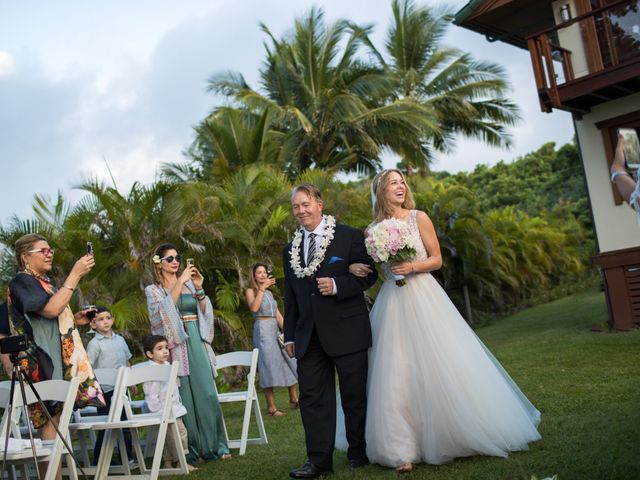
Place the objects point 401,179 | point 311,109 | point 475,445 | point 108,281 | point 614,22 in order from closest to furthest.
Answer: point 475,445 < point 401,179 < point 108,281 < point 614,22 < point 311,109

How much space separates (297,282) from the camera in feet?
19.7

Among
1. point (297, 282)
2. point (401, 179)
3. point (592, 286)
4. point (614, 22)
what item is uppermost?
point (614, 22)

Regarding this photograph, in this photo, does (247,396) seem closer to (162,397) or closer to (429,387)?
(162,397)

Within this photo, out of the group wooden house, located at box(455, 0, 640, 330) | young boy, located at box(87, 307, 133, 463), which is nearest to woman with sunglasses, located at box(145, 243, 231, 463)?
young boy, located at box(87, 307, 133, 463)

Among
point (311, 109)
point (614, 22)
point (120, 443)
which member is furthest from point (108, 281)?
point (311, 109)

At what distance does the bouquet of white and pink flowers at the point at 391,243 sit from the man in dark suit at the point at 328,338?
0.16 metres

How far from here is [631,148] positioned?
3.88 metres

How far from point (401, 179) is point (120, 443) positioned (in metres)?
Result: 3.49

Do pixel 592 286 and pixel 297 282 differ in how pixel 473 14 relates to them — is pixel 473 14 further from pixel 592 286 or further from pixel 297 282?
pixel 592 286

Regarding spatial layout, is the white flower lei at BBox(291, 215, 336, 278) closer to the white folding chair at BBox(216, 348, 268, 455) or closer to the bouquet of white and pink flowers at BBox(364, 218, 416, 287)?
the bouquet of white and pink flowers at BBox(364, 218, 416, 287)

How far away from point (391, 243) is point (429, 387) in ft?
3.66

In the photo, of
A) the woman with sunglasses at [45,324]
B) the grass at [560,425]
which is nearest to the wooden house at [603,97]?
the grass at [560,425]

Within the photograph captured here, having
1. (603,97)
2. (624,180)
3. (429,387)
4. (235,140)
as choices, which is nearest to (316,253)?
(429,387)

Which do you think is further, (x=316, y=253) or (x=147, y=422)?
(x=147, y=422)
